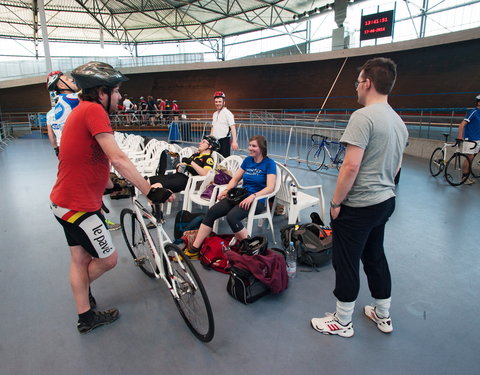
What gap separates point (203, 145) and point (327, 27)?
77.2ft

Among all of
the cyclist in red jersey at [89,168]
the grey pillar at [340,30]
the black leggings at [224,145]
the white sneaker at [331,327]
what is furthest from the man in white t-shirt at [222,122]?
the grey pillar at [340,30]

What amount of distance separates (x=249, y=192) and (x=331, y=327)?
169 cm

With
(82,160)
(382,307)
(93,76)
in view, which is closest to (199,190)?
(82,160)

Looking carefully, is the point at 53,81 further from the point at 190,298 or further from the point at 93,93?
the point at 190,298

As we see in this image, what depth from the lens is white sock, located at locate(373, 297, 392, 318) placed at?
218 centimetres

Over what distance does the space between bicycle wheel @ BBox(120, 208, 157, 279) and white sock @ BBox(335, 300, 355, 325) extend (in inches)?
65.8

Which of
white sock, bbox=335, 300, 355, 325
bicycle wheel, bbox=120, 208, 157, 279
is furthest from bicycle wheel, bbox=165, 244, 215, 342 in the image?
white sock, bbox=335, 300, 355, 325

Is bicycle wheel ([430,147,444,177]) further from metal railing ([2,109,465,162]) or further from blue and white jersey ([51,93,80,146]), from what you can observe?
blue and white jersey ([51,93,80,146])

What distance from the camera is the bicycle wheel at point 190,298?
6.54 ft

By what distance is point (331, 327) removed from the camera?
2189 mm

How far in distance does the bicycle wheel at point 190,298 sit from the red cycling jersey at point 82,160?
686 mm

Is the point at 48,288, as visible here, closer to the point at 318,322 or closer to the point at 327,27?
the point at 318,322

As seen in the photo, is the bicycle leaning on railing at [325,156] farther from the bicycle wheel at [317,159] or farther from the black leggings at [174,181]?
the black leggings at [174,181]

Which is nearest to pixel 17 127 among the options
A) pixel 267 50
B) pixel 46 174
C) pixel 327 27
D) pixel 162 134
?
pixel 162 134
